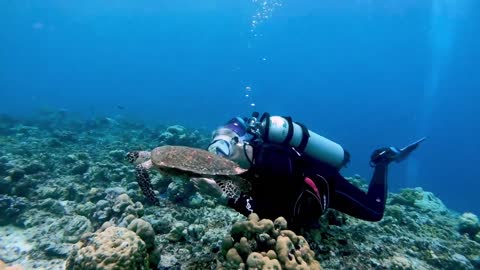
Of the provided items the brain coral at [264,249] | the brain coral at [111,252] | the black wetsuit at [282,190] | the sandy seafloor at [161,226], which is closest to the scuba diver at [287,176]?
the black wetsuit at [282,190]

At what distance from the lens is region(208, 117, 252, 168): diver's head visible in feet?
16.4

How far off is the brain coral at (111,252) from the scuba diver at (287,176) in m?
1.23

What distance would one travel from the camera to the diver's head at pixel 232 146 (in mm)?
5009

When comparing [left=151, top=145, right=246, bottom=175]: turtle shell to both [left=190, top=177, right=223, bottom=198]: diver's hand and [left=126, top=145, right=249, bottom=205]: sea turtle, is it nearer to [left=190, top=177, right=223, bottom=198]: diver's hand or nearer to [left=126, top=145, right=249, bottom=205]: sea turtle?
[left=126, top=145, right=249, bottom=205]: sea turtle

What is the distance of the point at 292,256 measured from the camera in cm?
323

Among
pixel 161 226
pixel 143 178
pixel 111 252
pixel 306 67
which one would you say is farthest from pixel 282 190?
pixel 306 67

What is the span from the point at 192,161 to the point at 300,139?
2.61 m

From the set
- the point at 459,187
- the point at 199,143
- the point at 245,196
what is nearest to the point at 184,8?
the point at 459,187

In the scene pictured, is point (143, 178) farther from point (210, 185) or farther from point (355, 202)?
point (355, 202)

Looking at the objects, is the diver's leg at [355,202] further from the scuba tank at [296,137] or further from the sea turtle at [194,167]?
the sea turtle at [194,167]

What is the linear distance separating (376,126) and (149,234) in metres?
125

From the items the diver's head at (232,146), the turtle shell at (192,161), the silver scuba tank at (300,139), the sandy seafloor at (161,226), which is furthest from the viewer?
the silver scuba tank at (300,139)

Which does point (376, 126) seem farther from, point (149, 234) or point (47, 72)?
point (47, 72)

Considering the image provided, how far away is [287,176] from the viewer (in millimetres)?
4289
